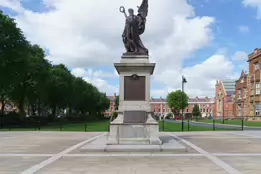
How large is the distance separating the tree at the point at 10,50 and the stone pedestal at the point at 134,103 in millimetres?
23556

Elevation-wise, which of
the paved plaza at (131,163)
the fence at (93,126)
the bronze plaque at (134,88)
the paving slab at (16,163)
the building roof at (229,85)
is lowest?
the fence at (93,126)

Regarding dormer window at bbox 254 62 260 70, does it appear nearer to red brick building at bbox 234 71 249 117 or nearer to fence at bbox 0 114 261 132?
red brick building at bbox 234 71 249 117

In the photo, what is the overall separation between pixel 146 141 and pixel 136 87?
267 centimetres

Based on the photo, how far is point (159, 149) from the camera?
12.4 metres

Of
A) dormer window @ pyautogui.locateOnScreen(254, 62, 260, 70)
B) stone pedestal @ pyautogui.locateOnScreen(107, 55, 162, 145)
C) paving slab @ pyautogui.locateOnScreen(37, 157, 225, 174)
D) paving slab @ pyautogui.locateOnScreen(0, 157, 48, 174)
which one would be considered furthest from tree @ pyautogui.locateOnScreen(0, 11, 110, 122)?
dormer window @ pyautogui.locateOnScreen(254, 62, 260, 70)

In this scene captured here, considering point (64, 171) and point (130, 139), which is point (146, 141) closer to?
point (130, 139)

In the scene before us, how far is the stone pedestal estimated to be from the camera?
45.4 feet

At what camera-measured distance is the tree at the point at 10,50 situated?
113ft

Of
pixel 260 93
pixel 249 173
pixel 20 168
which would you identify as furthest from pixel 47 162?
pixel 260 93

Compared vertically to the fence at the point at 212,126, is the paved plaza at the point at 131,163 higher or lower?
higher

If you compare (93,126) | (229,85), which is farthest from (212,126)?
(229,85)

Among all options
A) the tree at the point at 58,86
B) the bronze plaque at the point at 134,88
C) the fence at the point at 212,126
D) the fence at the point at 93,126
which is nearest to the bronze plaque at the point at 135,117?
the bronze plaque at the point at 134,88

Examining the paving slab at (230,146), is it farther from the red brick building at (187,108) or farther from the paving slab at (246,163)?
the red brick building at (187,108)

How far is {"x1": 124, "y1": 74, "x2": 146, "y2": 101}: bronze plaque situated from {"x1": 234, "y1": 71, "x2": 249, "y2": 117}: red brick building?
203ft
